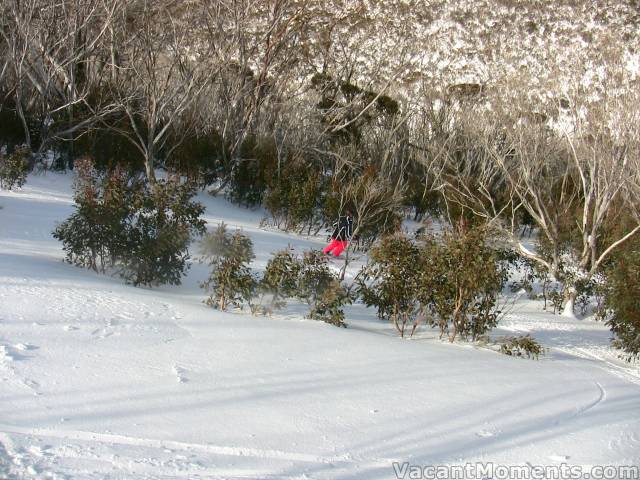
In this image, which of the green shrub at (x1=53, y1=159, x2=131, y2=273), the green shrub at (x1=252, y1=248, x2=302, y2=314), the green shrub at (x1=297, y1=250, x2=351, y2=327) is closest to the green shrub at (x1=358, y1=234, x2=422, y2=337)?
the green shrub at (x1=297, y1=250, x2=351, y2=327)

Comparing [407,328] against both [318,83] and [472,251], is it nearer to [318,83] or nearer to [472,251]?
[472,251]

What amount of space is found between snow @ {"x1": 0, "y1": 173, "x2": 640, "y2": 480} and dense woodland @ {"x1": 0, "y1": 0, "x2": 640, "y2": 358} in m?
0.88

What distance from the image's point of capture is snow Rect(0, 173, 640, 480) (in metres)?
3.34

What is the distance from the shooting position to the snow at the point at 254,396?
11.0ft

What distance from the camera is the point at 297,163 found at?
19234 millimetres

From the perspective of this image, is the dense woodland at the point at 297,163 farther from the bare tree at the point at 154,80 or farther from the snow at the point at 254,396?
the snow at the point at 254,396

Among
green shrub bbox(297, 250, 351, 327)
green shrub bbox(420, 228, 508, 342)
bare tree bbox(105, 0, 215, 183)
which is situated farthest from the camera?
bare tree bbox(105, 0, 215, 183)

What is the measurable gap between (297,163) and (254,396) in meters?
15.3

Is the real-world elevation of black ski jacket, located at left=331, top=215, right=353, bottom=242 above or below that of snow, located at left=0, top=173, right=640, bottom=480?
above

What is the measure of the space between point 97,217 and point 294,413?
506 centimetres

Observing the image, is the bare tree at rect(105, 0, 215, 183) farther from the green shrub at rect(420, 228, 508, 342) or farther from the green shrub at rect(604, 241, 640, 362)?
the green shrub at rect(604, 241, 640, 362)

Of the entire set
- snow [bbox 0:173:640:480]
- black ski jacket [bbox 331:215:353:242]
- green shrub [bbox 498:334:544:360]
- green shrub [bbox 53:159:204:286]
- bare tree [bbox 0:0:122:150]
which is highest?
bare tree [bbox 0:0:122:150]

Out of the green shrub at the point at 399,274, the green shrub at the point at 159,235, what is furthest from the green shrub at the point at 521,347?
the green shrub at the point at 159,235

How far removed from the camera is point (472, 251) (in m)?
7.31
